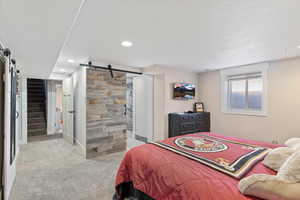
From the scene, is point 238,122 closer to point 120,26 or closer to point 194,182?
point 194,182

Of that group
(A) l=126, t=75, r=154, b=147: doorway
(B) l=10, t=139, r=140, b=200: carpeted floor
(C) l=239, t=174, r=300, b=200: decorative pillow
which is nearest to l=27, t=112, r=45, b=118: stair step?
(B) l=10, t=139, r=140, b=200: carpeted floor

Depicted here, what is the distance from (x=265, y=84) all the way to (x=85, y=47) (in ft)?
13.0

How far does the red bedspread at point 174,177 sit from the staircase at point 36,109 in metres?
5.30

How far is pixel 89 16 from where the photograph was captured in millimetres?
1586

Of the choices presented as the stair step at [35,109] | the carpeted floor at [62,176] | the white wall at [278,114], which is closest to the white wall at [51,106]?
the stair step at [35,109]

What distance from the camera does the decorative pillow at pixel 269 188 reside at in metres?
0.94

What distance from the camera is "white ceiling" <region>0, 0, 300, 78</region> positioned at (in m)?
1.37

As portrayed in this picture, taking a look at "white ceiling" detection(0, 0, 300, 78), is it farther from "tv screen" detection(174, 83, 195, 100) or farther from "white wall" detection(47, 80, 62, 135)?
"white wall" detection(47, 80, 62, 135)

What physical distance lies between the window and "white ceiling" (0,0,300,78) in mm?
920

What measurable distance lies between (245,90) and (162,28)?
10.9ft

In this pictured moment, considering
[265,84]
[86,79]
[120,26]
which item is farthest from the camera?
[265,84]

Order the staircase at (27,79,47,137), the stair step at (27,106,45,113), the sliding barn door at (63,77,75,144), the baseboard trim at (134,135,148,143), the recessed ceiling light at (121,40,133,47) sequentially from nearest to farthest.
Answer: the recessed ceiling light at (121,40,133,47), the sliding barn door at (63,77,75,144), the baseboard trim at (134,135,148,143), the staircase at (27,79,47,137), the stair step at (27,106,45,113)

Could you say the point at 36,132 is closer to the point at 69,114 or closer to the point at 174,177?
the point at 69,114

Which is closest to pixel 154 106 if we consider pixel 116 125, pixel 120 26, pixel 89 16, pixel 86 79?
pixel 116 125
